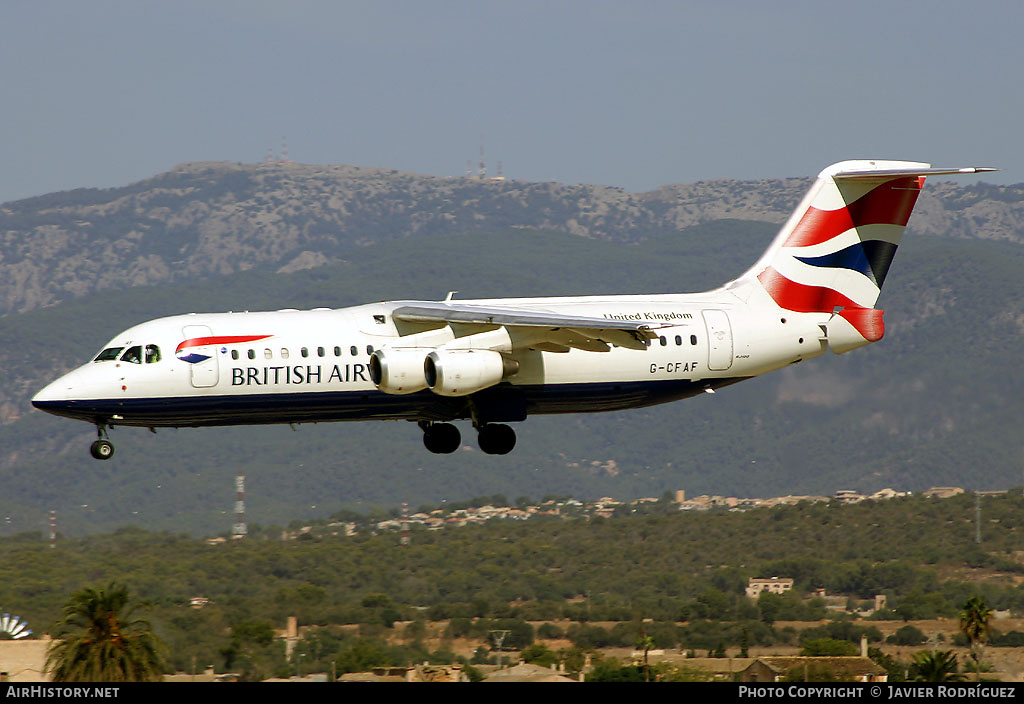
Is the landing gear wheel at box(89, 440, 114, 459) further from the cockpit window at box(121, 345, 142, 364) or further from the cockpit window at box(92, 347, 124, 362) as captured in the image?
the cockpit window at box(121, 345, 142, 364)

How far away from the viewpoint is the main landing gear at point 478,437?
89.9 feet

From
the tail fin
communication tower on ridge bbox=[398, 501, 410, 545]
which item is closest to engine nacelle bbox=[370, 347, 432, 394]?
the tail fin

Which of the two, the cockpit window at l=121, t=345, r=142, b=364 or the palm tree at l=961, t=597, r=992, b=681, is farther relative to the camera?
the palm tree at l=961, t=597, r=992, b=681

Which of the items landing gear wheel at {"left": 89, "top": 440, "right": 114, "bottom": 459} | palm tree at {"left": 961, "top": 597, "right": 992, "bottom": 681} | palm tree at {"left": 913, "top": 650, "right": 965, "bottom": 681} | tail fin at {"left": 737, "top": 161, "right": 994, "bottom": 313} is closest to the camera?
landing gear wheel at {"left": 89, "top": 440, "right": 114, "bottom": 459}

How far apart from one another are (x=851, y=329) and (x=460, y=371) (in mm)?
8327

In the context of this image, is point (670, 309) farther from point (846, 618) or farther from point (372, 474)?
point (372, 474)

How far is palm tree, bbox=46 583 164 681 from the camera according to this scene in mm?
29234

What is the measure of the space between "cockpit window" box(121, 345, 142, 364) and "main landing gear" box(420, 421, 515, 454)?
18.0 feet

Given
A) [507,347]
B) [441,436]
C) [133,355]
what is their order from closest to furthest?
1. [133,355]
2. [507,347]
3. [441,436]

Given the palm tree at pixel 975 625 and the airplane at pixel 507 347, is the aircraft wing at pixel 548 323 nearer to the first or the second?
the airplane at pixel 507 347

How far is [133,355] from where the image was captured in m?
24.7

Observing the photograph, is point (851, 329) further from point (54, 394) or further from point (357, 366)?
point (54, 394)

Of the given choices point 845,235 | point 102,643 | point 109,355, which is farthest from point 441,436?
point 845,235

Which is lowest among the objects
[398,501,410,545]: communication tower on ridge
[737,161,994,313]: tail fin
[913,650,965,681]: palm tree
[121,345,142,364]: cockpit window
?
[913,650,965,681]: palm tree
